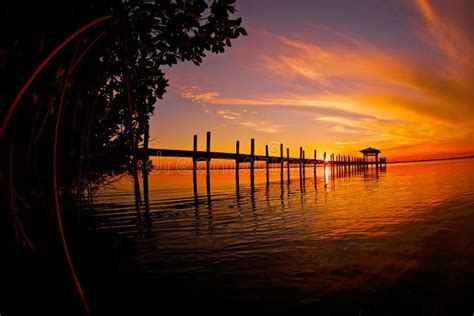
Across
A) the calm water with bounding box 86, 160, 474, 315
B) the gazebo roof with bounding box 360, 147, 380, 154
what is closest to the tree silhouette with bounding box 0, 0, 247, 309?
the calm water with bounding box 86, 160, 474, 315

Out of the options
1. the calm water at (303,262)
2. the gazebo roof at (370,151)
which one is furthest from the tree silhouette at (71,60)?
the gazebo roof at (370,151)

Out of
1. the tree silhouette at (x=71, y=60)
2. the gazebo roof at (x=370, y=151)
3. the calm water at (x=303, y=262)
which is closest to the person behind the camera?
the tree silhouette at (x=71, y=60)

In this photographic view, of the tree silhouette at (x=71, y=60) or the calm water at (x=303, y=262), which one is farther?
the calm water at (x=303, y=262)

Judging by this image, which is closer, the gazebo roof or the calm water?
the calm water

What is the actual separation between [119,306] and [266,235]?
3116 mm

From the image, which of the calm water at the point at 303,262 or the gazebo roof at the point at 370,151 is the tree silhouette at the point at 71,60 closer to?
the calm water at the point at 303,262

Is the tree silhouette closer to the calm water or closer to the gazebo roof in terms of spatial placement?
the calm water

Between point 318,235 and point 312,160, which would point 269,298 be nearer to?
point 318,235

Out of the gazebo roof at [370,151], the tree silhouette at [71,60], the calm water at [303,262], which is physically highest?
the gazebo roof at [370,151]

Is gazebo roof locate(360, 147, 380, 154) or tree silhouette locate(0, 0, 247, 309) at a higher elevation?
gazebo roof locate(360, 147, 380, 154)

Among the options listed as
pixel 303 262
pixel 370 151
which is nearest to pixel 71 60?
pixel 303 262

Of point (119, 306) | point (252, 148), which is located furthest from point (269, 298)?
point (252, 148)

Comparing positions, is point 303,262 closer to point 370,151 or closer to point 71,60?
point 71,60

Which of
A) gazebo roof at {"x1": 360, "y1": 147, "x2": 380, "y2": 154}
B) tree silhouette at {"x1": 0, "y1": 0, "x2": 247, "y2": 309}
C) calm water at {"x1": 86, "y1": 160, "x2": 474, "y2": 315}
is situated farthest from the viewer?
gazebo roof at {"x1": 360, "y1": 147, "x2": 380, "y2": 154}
